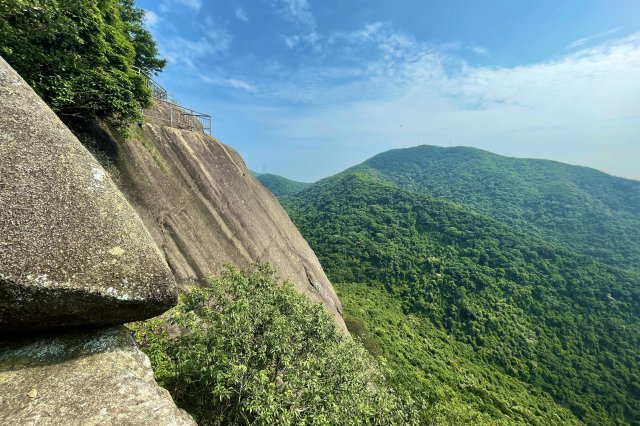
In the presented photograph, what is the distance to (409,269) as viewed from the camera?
6738 cm

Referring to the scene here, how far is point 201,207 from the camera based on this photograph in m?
17.3

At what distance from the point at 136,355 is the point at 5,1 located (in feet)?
32.0

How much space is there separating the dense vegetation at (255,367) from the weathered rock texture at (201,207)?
5129mm

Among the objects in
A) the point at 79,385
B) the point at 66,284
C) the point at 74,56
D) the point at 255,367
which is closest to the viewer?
the point at 79,385

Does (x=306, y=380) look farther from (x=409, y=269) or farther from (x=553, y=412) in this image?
(x=409, y=269)

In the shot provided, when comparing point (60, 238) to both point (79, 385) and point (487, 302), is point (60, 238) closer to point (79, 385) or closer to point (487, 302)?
point (79, 385)

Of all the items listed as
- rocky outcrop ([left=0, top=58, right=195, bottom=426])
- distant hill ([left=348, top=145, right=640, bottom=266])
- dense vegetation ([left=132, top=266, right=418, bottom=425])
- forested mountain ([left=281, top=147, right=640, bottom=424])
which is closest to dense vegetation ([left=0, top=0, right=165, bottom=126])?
rocky outcrop ([left=0, top=58, right=195, bottom=426])

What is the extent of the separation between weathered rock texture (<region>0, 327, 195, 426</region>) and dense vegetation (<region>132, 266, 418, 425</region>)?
185cm

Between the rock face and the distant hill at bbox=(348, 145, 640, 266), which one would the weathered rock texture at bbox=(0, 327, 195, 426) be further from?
the distant hill at bbox=(348, 145, 640, 266)

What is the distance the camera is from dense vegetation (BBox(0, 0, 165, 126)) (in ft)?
29.2

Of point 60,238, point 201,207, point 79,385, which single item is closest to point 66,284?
point 60,238

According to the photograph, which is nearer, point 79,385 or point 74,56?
point 79,385

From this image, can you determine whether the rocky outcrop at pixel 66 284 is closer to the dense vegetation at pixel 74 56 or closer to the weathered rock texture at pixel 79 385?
the weathered rock texture at pixel 79 385

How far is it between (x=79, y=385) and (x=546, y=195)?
165793mm
